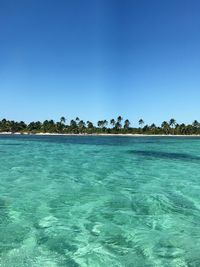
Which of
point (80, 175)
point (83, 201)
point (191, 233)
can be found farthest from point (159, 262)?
point (80, 175)

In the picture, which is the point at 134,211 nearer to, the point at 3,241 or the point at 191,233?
the point at 191,233

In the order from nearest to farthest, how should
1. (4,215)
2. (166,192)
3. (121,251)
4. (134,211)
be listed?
(121,251)
(4,215)
(134,211)
(166,192)

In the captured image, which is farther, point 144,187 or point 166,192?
point 144,187

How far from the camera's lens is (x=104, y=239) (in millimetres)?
9078

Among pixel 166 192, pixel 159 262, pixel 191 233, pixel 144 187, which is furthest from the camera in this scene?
pixel 144 187

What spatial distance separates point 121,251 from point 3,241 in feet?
9.91

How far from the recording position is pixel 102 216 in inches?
460

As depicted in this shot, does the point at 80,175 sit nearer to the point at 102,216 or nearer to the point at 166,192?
the point at 166,192

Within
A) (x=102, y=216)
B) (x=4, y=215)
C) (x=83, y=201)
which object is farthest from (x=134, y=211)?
(x=4, y=215)

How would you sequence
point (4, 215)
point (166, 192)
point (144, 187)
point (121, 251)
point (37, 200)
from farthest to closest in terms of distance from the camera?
point (144, 187) < point (166, 192) < point (37, 200) < point (4, 215) < point (121, 251)

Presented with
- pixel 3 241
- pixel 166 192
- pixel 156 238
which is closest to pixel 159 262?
pixel 156 238

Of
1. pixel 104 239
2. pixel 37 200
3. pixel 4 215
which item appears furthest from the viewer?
pixel 37 200

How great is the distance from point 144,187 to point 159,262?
33.9 ft

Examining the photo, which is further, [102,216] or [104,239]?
[102,216]
